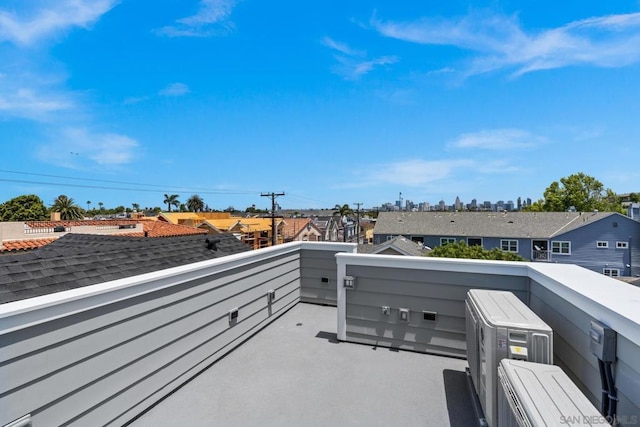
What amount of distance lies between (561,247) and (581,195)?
52.8ft

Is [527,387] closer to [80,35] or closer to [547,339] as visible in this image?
[547,339]

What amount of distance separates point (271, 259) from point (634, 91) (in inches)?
569

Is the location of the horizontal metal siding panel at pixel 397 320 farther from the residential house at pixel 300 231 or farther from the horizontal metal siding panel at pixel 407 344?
the residential house at pixel 300 231

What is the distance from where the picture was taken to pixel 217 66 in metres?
10.8

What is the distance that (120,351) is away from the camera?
1.99 meters

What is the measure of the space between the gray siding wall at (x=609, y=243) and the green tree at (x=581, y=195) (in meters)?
13.3

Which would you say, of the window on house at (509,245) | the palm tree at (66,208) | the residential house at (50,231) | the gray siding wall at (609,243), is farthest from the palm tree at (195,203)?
the gray siding wall at (609,243)

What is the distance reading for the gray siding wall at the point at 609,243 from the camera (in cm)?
1923

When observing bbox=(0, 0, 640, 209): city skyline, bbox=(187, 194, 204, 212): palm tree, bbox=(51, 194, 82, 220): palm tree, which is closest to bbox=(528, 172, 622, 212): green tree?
bbox=(0, 0, 640, 209): city skyline

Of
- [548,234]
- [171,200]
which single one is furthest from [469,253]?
[171,200]

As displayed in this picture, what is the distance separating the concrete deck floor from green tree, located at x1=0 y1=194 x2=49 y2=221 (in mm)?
46662

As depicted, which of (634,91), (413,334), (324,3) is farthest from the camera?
(634,91)

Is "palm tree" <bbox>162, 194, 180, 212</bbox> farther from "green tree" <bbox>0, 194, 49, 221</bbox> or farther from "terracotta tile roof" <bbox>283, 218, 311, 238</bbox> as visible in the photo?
"terracotta tile roof" <bbox>283, 218, 311, 238</bbox>

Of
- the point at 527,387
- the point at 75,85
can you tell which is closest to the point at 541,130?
the point at 527,387
